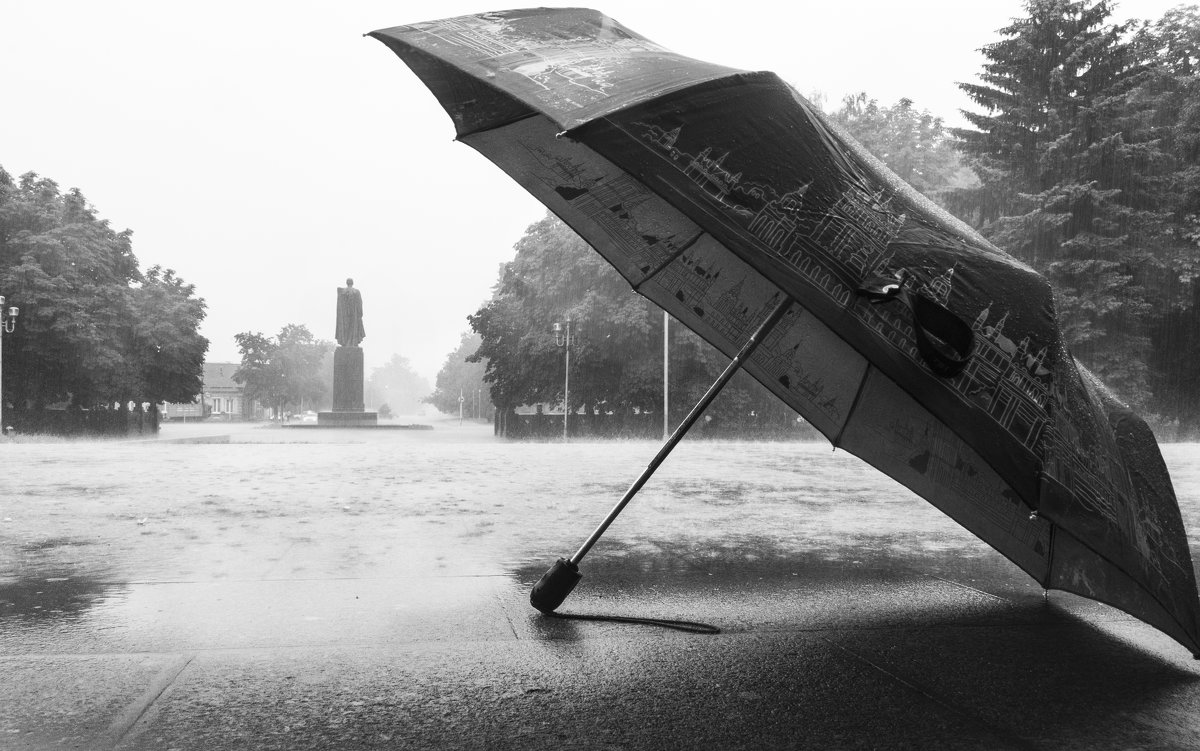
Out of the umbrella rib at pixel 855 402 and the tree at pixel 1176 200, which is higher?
the tree at pixel 1176 200

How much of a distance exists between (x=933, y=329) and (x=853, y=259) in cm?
30

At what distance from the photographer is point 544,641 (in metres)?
3.52

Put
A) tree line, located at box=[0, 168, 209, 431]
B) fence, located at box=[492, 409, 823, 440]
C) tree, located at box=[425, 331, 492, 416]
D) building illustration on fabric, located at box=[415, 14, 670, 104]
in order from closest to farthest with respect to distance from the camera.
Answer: building illustration on fabric, located at box=[415, 14, 670, 104], tree line, located at box=[0, 168, 209, 431], fence, located at box=[492, 409, 823, 440], tree, located at box=[425, 331, 492, 416]

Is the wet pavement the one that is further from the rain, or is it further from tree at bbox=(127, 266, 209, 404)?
tree at bbox=(127, 266, 209, 404)

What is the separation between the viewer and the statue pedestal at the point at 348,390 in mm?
38656

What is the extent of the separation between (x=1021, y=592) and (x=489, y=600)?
2.97 m

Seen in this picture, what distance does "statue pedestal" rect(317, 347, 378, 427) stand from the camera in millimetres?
38656

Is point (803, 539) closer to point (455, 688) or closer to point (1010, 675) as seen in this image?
point (1010, 675)

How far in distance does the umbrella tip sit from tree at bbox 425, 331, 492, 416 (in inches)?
2595

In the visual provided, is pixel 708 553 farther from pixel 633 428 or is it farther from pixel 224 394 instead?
pixel 224 394

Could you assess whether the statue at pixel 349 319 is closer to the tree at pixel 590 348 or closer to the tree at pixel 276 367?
the tree at pixel 590 348

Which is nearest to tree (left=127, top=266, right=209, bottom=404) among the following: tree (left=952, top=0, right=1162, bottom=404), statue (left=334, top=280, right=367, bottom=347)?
statue (left=334, top=280, right=367, bottom=347)

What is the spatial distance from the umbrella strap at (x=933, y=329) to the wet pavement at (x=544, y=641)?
45.7 inches

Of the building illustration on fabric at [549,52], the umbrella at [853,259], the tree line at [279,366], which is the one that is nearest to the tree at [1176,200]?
the umbrella at [853,259]
